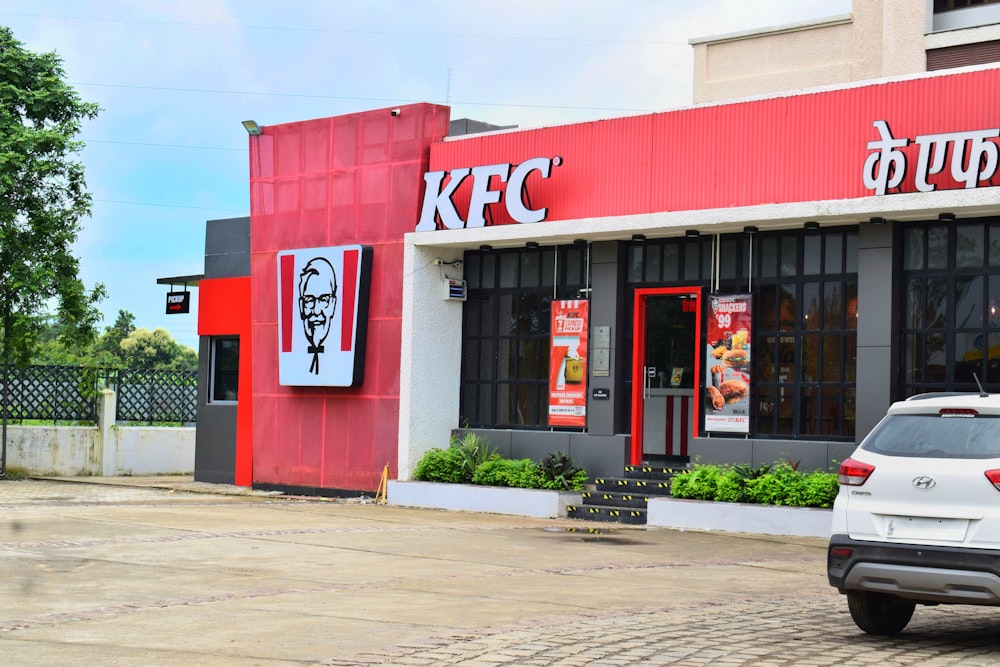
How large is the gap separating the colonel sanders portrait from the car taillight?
48.9 feet

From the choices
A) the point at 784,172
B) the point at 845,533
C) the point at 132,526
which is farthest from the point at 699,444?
the point at 845,533

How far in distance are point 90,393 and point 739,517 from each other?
16.4 m

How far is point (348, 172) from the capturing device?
2319cm

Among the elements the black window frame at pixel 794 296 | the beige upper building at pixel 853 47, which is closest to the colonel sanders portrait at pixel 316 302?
the black window frame at pixel 794 296

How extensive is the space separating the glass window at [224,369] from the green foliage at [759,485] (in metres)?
10.5

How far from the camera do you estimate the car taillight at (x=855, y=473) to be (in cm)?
883

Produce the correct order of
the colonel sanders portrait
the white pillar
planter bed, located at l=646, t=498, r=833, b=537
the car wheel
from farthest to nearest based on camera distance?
the white pillar, the colonel sanders portrait, planter bed, located at l=646, t=498, r=833, b=537, the car wheel

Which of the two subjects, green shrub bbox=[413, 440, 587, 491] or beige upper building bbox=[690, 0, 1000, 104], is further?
beige upper building bbox=[690, 0, 1000, 104]

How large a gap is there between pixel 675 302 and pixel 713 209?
7.05 ft

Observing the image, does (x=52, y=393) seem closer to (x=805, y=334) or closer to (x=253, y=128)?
(x=253, y=128)

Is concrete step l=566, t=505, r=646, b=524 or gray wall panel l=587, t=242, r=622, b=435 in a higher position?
gray wall panel l=587, t=242, r=622, b=435

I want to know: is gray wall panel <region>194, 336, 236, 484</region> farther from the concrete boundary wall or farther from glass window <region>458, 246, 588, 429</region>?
glass window <region>458, 246, 588, 429</region>

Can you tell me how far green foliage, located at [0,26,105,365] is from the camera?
2598 centimetres

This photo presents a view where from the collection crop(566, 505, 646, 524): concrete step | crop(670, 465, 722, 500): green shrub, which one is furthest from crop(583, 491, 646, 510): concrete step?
crop(670, 465, 722, 500): green shrub
